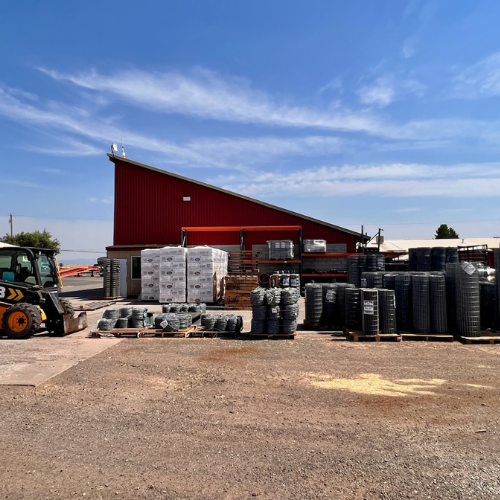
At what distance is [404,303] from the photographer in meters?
11.1

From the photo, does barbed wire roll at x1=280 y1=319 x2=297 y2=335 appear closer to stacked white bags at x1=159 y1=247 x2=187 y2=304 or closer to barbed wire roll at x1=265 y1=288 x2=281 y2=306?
barbed wire roll at x1=265 y1=288 x2=281 y2=306

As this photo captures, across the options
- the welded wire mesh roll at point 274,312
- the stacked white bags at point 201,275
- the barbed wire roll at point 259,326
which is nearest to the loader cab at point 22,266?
the barbed wire roll at point 259,326

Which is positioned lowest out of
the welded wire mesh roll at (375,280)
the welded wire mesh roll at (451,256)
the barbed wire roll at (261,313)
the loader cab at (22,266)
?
the barbed wire roll at (261,313)

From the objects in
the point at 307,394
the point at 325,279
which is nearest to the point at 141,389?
the point at 307,394

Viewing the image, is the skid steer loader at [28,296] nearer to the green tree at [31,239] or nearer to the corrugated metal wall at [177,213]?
the corrugated metal wall at [177,213]

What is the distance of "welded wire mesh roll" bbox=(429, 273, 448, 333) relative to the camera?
10.6 metres

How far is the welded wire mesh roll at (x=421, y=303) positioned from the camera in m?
10.7

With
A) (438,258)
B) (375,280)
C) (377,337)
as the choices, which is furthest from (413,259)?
(377,337)

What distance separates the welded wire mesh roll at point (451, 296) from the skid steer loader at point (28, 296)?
10364mm

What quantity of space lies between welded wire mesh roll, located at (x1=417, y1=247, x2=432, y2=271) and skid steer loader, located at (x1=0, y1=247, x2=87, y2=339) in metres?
12.1

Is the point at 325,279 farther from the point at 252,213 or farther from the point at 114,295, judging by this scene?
the point at 114,295

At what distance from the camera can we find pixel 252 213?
25.7 metres

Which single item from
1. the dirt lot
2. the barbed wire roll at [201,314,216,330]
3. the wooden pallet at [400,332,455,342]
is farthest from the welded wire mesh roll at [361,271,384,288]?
the barbed wire roll at [201,314,216,330]

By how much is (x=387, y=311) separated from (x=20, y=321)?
30.9ft
